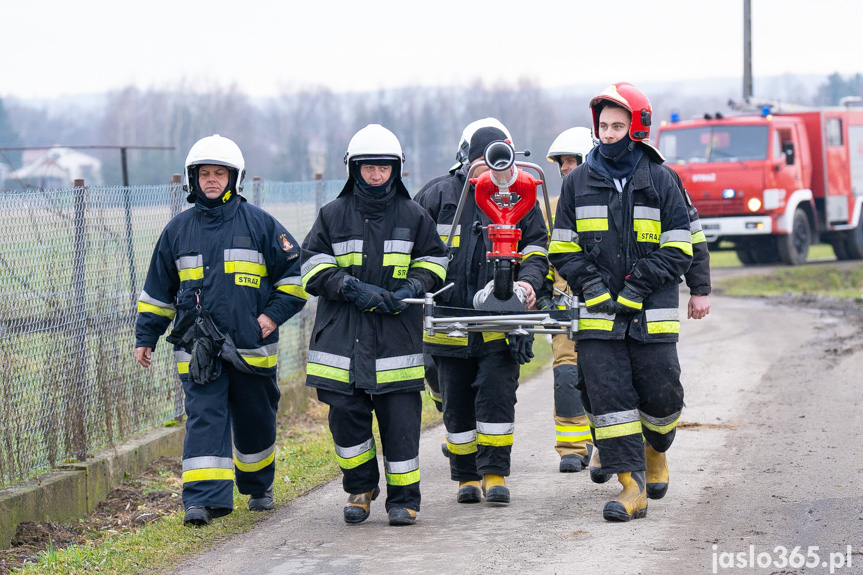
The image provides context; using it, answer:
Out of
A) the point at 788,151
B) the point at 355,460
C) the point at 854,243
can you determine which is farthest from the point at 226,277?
the point at 854,243

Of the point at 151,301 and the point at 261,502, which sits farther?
the point at 261,502

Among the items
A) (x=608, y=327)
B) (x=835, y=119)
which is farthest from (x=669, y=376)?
(x=835, y=119)

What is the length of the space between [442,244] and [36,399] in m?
2.57

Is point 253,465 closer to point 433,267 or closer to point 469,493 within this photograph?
point 469,493

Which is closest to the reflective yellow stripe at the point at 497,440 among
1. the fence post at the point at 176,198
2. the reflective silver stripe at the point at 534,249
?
the reflective silver stripe at the point at 534,249

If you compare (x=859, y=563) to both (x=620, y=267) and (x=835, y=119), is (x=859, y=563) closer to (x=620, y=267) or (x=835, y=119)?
(x=620, y=267)

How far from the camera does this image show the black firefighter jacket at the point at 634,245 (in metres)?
5.86

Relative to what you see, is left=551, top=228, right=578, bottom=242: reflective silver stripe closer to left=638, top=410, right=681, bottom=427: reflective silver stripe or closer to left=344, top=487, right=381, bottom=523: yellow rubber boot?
left=638, top=410, right=681, bottom=427: reflective silver stripe

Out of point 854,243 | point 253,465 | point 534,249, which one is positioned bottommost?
point 854,243

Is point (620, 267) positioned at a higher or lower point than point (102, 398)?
higher

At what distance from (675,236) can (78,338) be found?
12.1 feet

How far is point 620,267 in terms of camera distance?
5.93 meters

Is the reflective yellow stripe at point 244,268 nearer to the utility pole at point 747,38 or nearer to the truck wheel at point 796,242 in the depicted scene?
the truck wheel at point 796,242

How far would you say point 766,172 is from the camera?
72.0 ft
